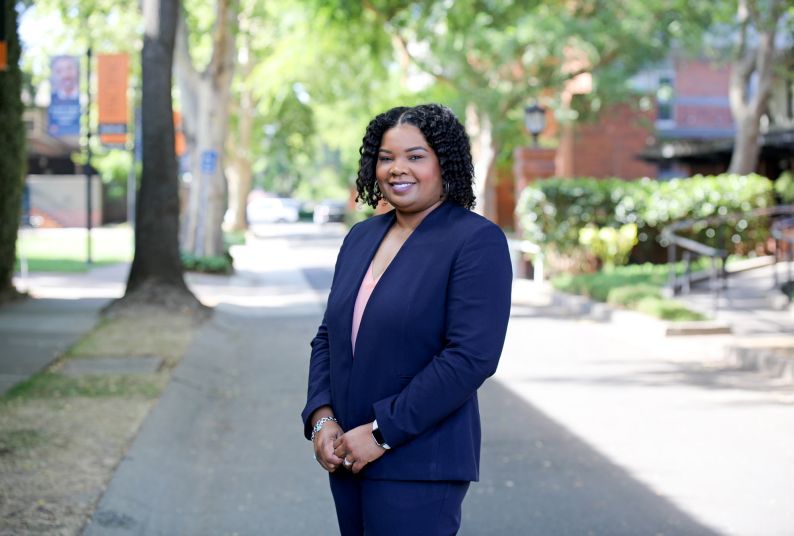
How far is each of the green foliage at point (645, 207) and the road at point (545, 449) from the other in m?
9.39

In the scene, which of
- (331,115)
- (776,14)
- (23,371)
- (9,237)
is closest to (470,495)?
(23,371)

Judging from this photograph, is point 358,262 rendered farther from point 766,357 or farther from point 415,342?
point 766,357

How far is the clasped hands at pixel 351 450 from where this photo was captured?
3.37m

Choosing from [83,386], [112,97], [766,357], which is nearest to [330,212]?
[112,97]

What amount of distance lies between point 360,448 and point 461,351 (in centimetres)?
39

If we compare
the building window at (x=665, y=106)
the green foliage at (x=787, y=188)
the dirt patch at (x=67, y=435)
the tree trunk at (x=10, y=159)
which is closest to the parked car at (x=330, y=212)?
the building window at (x=665, y=106)

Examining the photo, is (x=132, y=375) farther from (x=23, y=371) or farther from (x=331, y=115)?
(x=331, y=115)

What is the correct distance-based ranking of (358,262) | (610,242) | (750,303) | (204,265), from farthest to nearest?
(204,265) < (610,242) < (750,303) < (358,262)

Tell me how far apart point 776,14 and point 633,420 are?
17.1 meters

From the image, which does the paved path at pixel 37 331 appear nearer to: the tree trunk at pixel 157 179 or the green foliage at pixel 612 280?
the tree trunk at pixel 157 179

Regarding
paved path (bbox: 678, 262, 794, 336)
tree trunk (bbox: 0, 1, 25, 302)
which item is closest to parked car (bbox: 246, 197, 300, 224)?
paved path (bbox: 678, 262, 794, 336)

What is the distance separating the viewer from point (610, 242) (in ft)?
77.1

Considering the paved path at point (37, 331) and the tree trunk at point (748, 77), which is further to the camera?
the tree trunk at point (748, 77)

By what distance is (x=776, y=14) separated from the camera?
2445cm
